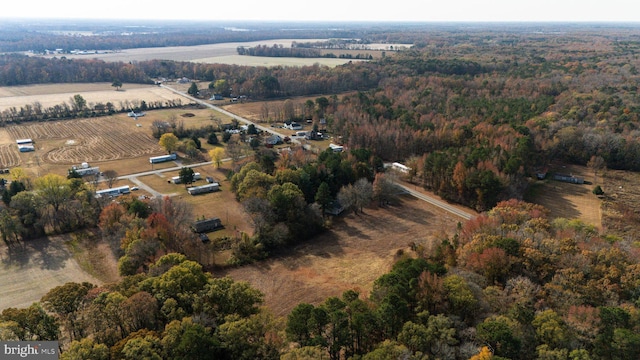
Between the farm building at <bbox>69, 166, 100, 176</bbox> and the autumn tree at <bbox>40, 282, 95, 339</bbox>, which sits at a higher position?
the autumn tree at <bbox>40, 282, 95, 339</bbox>

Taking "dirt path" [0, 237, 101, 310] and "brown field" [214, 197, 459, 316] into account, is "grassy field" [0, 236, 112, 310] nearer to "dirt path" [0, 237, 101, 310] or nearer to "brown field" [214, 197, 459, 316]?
"dirt path" [0, 237, 101, 310]

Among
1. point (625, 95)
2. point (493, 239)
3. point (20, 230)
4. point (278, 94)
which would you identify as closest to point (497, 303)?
point (493, 239)

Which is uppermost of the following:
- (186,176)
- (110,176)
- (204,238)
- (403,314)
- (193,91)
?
(193,91)

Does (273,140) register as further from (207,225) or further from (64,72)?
(64,72)

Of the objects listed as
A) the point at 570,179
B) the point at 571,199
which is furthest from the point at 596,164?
the point at 571,199

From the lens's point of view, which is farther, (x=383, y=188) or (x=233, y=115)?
(x=233, y=115)

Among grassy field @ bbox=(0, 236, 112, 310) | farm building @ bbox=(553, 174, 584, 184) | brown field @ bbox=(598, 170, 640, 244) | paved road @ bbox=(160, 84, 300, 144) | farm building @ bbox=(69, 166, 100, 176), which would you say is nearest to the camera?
grassy field @ bbox=(0, 236, 112, 310)

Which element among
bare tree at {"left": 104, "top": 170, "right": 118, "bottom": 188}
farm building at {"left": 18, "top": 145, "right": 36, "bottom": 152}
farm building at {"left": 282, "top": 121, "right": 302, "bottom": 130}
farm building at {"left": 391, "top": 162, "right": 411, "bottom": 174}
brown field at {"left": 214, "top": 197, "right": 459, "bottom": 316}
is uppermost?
farm building at {"left": 282, "top": 121, "right": 302, "bottom": 130}

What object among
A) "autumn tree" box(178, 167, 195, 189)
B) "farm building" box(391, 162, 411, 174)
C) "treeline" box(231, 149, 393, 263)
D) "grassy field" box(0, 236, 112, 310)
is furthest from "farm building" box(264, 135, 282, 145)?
"grassy field" box(0, 236, 112, 310)
